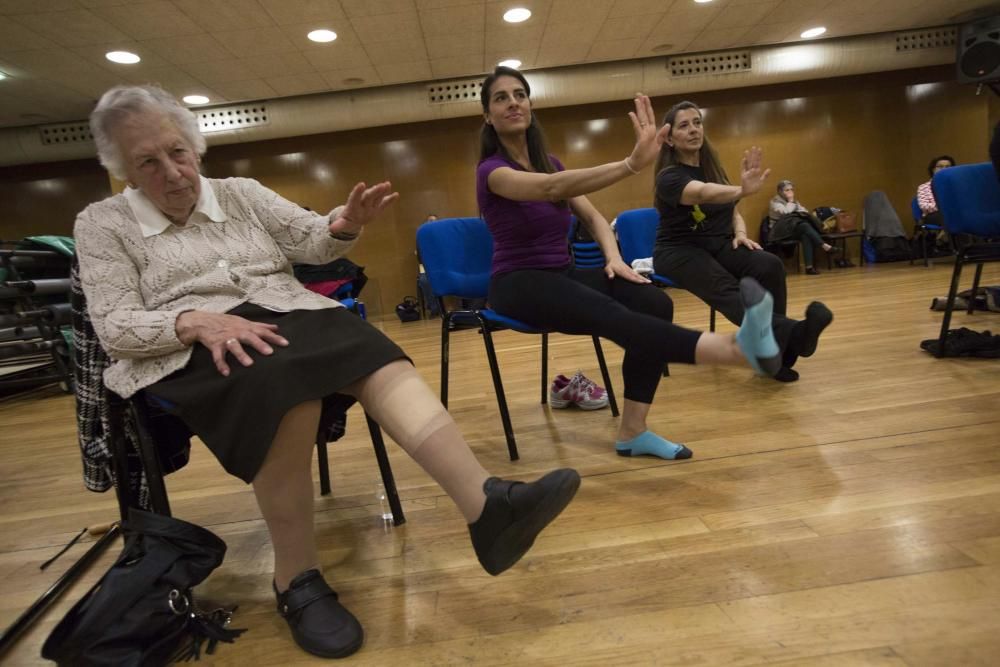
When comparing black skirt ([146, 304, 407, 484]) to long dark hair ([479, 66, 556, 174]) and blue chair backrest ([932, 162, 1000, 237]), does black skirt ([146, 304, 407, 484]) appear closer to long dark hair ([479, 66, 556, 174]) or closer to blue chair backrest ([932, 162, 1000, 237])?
long dark hair ([479, 66, 556, 174])

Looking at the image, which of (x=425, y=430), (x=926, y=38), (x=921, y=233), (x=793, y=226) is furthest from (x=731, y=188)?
(x=926, y=38)

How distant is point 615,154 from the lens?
7430mm

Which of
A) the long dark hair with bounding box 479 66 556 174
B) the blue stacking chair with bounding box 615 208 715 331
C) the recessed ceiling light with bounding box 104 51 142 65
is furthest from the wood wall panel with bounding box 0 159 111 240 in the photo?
the long dark hair with bounding box 479 66 556 174

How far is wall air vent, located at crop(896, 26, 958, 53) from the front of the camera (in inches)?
259

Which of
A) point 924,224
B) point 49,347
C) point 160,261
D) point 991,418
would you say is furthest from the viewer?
point 924,224

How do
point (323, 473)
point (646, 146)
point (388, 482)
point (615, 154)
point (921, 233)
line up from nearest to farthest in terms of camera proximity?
point (646, 146) < point (388, 482) < point (323, 473) < point (921, 233) < point (615, 154)

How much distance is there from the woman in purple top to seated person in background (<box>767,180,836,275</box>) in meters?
6.06

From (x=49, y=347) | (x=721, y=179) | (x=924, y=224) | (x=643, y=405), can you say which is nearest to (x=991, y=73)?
(x=924, y=224)

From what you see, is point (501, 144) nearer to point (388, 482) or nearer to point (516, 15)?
point (388, 482)

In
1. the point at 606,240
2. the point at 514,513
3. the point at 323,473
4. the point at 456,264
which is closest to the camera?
the point at 514,513

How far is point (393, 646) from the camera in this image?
96cm

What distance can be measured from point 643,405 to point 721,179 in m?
1.18

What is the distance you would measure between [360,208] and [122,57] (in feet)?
17.5

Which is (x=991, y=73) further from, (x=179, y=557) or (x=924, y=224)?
(x=179, y=557)
